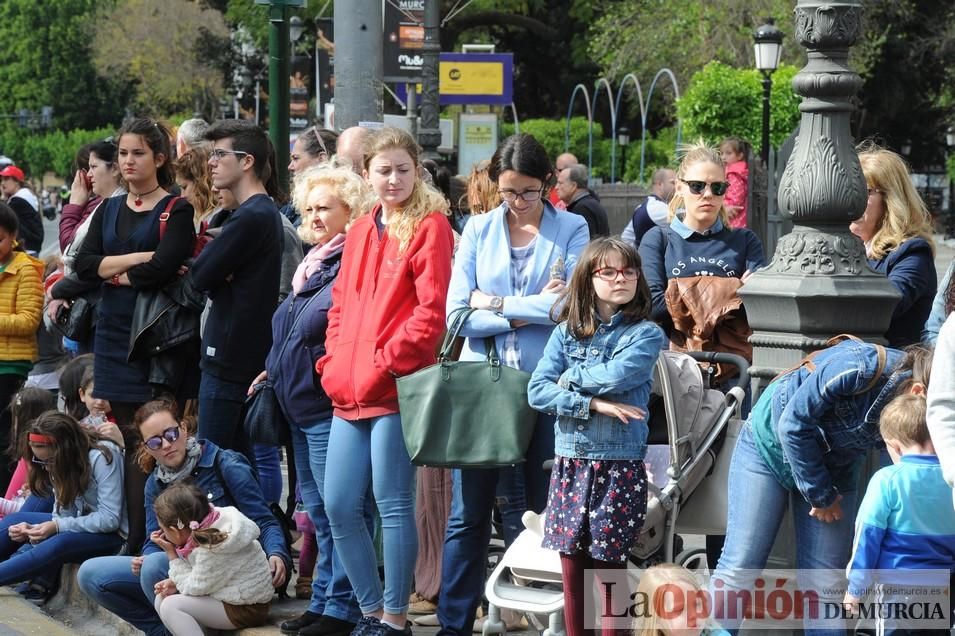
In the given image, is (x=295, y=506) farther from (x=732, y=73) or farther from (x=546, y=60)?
(x=546, y=60)

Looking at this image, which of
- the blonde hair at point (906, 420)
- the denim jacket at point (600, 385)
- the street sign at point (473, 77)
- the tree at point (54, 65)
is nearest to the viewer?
the blonde hair at point (906, 420)

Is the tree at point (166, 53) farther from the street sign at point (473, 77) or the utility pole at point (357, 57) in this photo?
the utility pole at point (357, 57)

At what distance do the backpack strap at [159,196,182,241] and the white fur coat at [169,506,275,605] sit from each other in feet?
5.31

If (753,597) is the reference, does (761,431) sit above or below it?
above

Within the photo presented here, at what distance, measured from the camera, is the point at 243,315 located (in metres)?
6.62

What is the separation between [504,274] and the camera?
554 centimetres

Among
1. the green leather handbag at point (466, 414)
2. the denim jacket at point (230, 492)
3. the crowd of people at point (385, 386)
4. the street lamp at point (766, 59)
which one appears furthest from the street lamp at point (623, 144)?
the green leather handbag at point (466, 414)

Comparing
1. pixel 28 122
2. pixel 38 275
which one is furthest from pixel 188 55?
pixel 38 275

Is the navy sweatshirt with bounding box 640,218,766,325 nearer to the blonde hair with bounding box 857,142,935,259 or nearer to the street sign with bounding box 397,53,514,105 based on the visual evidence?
the blonde hair with bounding box 857,142,935,259

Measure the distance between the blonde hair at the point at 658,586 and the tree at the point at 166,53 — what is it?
212 feet

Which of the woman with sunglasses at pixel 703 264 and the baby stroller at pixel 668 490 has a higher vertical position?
the woman with sunglasses at pixel 703 264

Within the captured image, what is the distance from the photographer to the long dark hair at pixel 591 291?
504 centimetres

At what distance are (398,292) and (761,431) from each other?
5.14 ft

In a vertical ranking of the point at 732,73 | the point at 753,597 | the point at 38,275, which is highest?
the point at 732,73
